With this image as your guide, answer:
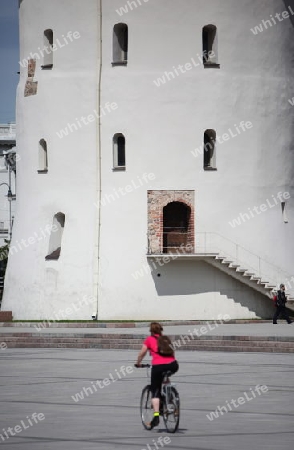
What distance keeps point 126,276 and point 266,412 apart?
78.9 ft

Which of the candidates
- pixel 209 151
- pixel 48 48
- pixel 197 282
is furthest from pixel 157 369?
pixel 48 48

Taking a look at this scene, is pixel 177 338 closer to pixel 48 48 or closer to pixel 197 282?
pixel 197 282

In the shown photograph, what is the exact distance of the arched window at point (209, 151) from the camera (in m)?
42.3

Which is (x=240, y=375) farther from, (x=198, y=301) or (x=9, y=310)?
(x=9, y=310)

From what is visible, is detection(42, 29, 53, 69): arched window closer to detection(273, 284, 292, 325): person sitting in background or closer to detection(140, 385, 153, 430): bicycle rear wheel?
detection(273, 284, 292, 325): person sitting in background

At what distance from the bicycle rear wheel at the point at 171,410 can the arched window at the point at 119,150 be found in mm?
26757

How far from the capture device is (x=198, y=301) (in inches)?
1651

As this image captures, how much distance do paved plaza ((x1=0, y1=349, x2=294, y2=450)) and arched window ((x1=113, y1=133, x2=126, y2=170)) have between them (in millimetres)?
14549

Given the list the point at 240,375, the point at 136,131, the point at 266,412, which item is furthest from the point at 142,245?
the point at 266,412

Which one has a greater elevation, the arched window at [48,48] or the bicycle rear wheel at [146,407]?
the arched window at [48,48]

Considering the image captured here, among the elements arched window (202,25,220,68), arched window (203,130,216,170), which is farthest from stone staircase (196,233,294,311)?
arched window (202,25,220,68)

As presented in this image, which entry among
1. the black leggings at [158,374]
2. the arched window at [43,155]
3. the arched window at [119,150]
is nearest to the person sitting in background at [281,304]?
the arched window at [119,150]

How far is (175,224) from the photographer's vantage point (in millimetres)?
42781

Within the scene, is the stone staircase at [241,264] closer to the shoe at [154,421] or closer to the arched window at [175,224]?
the arched window at [175,224]
